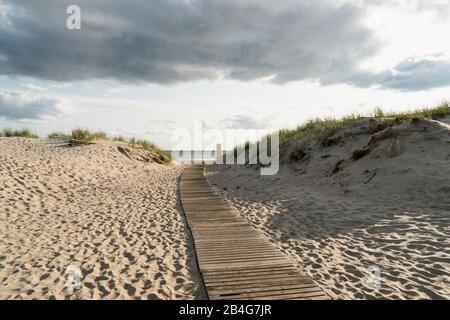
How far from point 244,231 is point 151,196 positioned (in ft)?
18.9

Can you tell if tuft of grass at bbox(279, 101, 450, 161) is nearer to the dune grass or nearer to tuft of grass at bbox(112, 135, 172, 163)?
the dune grass

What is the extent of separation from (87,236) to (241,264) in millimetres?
3765

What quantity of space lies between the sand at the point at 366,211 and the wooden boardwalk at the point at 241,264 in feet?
1.07

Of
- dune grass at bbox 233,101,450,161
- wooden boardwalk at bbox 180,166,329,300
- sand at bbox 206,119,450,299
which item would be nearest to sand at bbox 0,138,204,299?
wooden boardwalk at bbox 180,166,329,300

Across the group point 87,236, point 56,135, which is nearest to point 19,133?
point 56,135

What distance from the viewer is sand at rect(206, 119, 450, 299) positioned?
5.37m

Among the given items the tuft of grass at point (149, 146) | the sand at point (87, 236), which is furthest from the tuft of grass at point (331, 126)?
the tuft of grass at point (149, 146)

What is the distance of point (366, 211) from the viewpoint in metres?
8.97

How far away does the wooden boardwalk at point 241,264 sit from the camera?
16.1 ft

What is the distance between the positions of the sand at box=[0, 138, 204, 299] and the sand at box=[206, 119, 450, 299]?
214 cm

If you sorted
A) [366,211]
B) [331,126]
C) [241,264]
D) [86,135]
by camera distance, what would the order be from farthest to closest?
1. [86,135]
2. [331,126]
3. [366,211]
4. [241,264]

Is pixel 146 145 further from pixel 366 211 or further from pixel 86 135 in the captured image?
pixel 366 211

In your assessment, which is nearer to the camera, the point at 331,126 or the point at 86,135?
the point at 331,126
